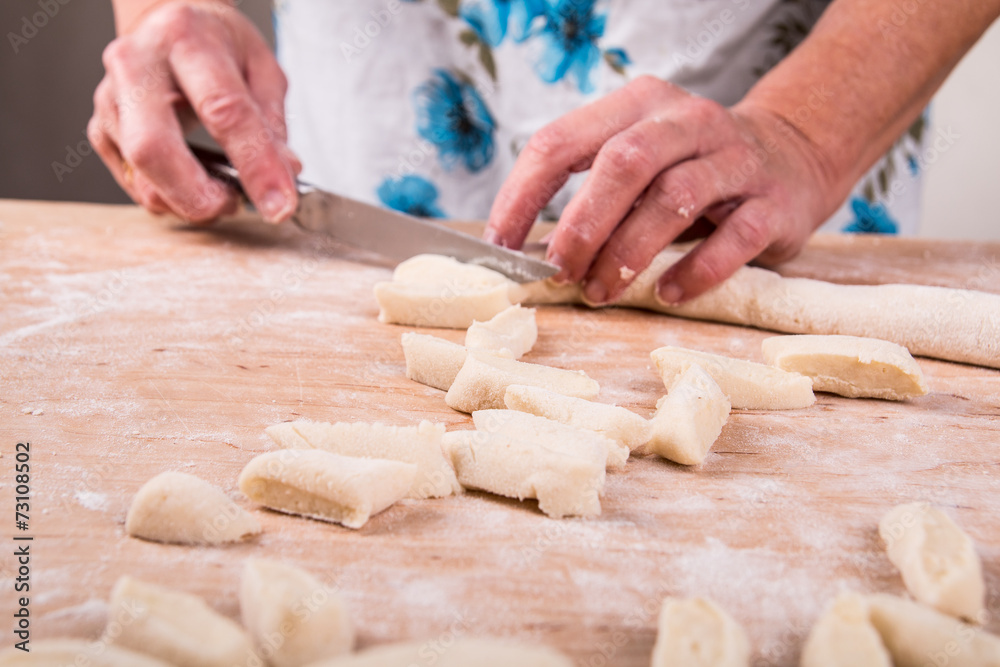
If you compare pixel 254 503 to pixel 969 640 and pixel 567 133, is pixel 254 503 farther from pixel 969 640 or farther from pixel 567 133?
pixel 567 133

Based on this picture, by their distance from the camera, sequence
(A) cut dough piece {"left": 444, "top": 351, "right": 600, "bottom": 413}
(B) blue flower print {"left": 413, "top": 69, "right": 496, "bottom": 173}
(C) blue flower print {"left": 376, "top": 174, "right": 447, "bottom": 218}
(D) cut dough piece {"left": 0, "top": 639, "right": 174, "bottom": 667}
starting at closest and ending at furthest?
(D) cut dough piece {"left": 0, "top": 639, "right": 174, "bottom": 667}, (A) cut dough piece {"left": 444, "top": 351, "right": 600, "bottom": 413}, (B) blue flower print {"left": 413, "top": 69, "right": 496, "bottom": 173}, (C) blue flower print {"left": 376, "top": 174, "right": 447, "bottom": 218}

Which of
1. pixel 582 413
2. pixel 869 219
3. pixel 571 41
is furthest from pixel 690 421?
pixel 869 219

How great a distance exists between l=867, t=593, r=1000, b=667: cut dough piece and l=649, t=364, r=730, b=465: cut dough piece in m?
0.37

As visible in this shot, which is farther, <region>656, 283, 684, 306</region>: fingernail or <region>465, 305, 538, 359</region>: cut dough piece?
<region>656, 283, 684, 306</region>: fingernail

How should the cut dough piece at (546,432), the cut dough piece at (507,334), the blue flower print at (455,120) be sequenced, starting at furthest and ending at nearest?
the blue flower print at (455,120), the cut dough piece at (507,334), the cut dough piece at (546,432)

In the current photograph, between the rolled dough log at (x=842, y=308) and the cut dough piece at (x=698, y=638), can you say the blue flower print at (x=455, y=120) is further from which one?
the cut dough piece at (x=698, y=638)

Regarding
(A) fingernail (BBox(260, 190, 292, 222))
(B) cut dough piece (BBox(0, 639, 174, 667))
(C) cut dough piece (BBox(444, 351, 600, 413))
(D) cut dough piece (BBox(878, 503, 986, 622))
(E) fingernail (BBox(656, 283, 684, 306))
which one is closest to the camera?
(B) cut dough piece (BBox(0, 639, 174, 667))

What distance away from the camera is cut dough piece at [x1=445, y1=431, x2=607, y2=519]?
1.05m

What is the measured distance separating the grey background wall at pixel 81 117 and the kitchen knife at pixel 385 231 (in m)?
3.19

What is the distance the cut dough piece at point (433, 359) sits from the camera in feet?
4.76

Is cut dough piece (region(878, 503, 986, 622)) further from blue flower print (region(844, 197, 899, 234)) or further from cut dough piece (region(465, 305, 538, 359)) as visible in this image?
blue flower print (region(844, 197, 899, 234))

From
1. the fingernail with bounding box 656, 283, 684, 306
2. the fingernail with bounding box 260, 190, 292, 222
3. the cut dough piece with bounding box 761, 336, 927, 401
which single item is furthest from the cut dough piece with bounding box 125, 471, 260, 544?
the fingernail with bounding box 260, 190, 292, 222

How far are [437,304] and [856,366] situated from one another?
3.02ft

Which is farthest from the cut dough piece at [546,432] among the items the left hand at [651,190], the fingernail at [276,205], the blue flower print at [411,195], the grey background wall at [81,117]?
the grey background wall at [81,117]
